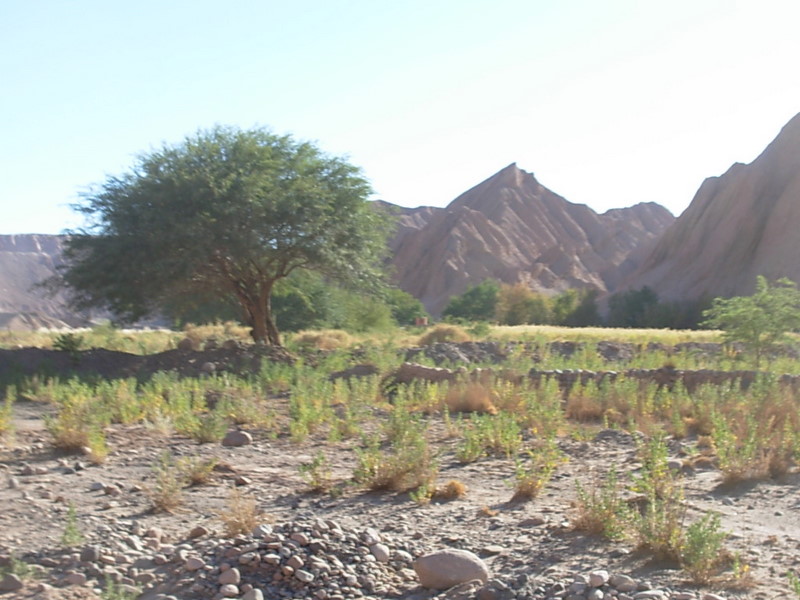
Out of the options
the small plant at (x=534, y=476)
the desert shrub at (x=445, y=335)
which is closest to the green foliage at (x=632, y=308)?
the desert shrub at (x=445, y=335)

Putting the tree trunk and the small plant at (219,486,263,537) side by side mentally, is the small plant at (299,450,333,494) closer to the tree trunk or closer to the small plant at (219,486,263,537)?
the small plant at (219,486,263,537)

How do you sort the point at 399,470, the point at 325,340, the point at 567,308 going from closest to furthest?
the point at 399,470
the point at 325,340
the point at 567,308

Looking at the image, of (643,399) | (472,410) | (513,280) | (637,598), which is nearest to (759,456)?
(637,598)

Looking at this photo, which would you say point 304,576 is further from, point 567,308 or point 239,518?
point 567,308

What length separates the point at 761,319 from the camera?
17516 mm

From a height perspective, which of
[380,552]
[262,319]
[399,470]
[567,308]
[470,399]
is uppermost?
[567,308]

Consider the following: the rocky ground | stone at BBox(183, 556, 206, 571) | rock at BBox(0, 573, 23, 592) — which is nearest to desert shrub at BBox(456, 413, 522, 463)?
the rocky ground

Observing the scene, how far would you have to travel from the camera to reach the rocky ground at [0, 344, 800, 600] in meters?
5.51

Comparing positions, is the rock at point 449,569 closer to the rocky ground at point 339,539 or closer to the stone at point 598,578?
the rocky ground at point 339,539

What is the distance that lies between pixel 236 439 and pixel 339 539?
15.6 ft

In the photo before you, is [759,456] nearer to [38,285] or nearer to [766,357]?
[766,357]

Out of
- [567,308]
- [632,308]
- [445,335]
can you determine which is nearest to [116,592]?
[445,335]

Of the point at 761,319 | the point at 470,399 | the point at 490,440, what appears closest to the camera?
the point at 490,440

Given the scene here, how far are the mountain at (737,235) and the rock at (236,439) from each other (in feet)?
196
